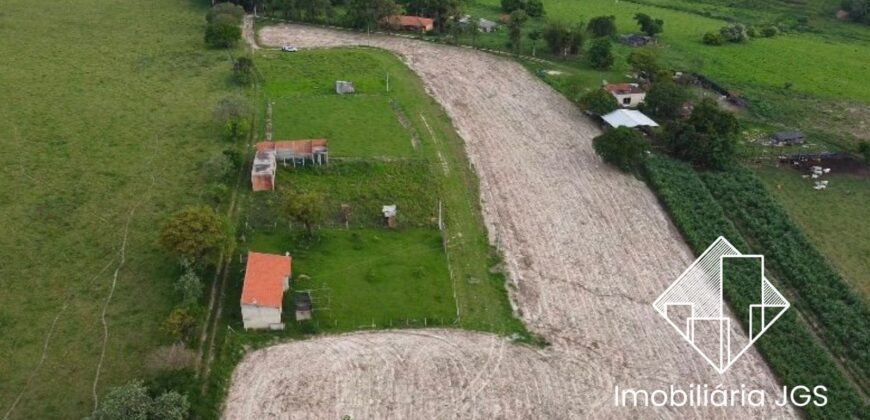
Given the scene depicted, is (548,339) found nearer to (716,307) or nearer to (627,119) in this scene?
(716,307)

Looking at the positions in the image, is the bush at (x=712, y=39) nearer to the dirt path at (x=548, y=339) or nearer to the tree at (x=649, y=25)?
the tree at (x=649, y=25)

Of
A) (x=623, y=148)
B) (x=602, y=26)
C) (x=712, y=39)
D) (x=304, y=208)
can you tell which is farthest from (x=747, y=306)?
(x=712, y=39)

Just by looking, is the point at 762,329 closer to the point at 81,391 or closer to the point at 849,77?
the point at 81,391

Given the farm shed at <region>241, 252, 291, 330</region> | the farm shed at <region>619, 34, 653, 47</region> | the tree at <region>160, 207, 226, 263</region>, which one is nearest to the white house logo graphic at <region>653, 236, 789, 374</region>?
the farm shed at <region>241, 252, 291, 330</region>

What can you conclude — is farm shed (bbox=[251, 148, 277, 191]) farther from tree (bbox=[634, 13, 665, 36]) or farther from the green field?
tree (bbox=[634, 13, 665, 36])

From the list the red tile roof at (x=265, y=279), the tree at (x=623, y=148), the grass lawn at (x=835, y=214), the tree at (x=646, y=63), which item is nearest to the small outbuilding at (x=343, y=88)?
the tree at (x=623, y=148)

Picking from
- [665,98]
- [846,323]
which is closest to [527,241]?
[846,323]
